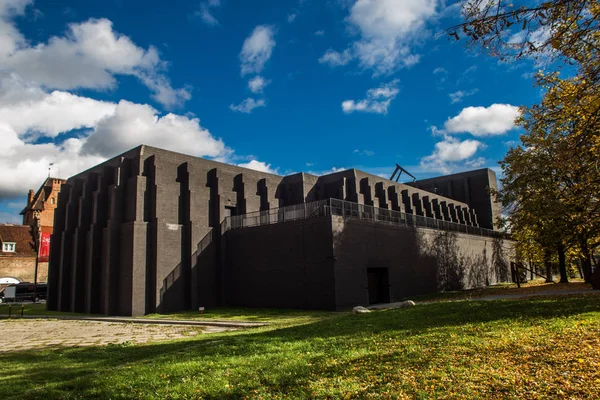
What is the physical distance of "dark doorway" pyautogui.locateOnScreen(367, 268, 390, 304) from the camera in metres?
28.1

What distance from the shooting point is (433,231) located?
3509cm

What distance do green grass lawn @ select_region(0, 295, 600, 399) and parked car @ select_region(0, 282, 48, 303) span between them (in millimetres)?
43135

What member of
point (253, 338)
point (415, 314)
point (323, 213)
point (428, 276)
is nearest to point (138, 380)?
point (253, 338)

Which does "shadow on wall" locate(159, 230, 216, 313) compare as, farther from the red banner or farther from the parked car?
the red banner

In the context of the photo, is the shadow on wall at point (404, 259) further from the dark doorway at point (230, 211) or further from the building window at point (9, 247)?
the building window at point (9, 247)

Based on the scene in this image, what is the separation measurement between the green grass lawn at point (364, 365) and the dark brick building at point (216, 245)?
14087 mm

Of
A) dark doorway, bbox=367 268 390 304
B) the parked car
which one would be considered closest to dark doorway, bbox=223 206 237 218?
dark doorway, bbox=367 268 390 304

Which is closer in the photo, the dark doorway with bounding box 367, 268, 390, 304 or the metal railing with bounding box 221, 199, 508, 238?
the metal railing with bounding box 221, 199, 508, 238

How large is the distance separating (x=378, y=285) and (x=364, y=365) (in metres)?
22.2

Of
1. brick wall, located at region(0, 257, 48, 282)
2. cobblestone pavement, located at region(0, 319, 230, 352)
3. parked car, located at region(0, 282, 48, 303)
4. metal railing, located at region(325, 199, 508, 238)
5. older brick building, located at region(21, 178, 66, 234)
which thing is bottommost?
cobblestone pavement, located at region(0, 319, 230, 352)

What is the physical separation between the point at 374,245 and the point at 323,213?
4607mm

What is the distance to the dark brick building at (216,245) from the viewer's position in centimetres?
2580

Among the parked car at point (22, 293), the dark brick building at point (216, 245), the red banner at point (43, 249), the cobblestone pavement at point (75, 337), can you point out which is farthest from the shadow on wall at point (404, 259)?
the red banner at point (43, 249)

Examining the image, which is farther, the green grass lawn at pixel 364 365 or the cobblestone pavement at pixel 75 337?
the cobblestone pavement at pixel 75 337
